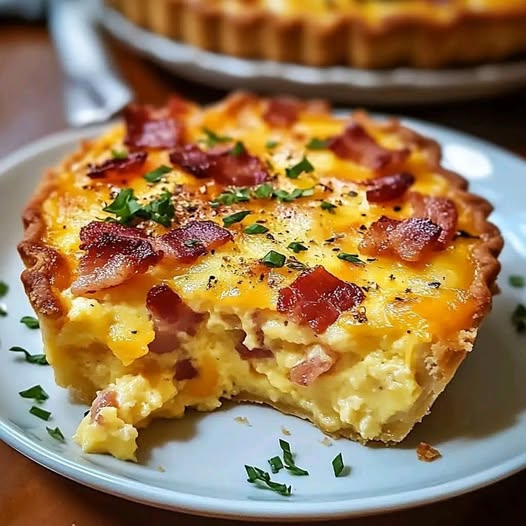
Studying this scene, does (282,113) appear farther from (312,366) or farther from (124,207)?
(312,366)

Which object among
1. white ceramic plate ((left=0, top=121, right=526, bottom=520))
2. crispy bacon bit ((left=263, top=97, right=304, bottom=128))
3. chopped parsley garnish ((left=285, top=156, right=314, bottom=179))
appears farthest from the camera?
crispy bacon bit ((left=263, top=97, right=304, bottom=128))

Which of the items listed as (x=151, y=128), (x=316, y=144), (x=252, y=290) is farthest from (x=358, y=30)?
(x=252, y=290)

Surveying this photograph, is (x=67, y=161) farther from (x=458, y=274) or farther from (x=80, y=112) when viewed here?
(x=458, y=274)

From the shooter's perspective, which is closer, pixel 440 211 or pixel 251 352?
pixel 251 352

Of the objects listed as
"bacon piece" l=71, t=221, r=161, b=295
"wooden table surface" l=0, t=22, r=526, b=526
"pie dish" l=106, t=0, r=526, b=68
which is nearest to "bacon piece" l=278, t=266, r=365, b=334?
"bacon piece" l=71, t=221, r=161, b=295

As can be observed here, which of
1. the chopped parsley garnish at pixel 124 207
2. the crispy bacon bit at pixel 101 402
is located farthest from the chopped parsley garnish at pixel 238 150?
the crispy bacon bit at pixel 101 402

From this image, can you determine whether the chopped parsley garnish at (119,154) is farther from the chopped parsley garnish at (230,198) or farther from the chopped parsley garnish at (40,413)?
the chopped parsley garnish at (40,413)

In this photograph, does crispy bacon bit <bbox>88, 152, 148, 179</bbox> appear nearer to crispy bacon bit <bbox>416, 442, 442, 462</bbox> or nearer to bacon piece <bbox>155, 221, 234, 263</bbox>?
bacon piece <bbox>155, 221, 234, 263</bbox>
